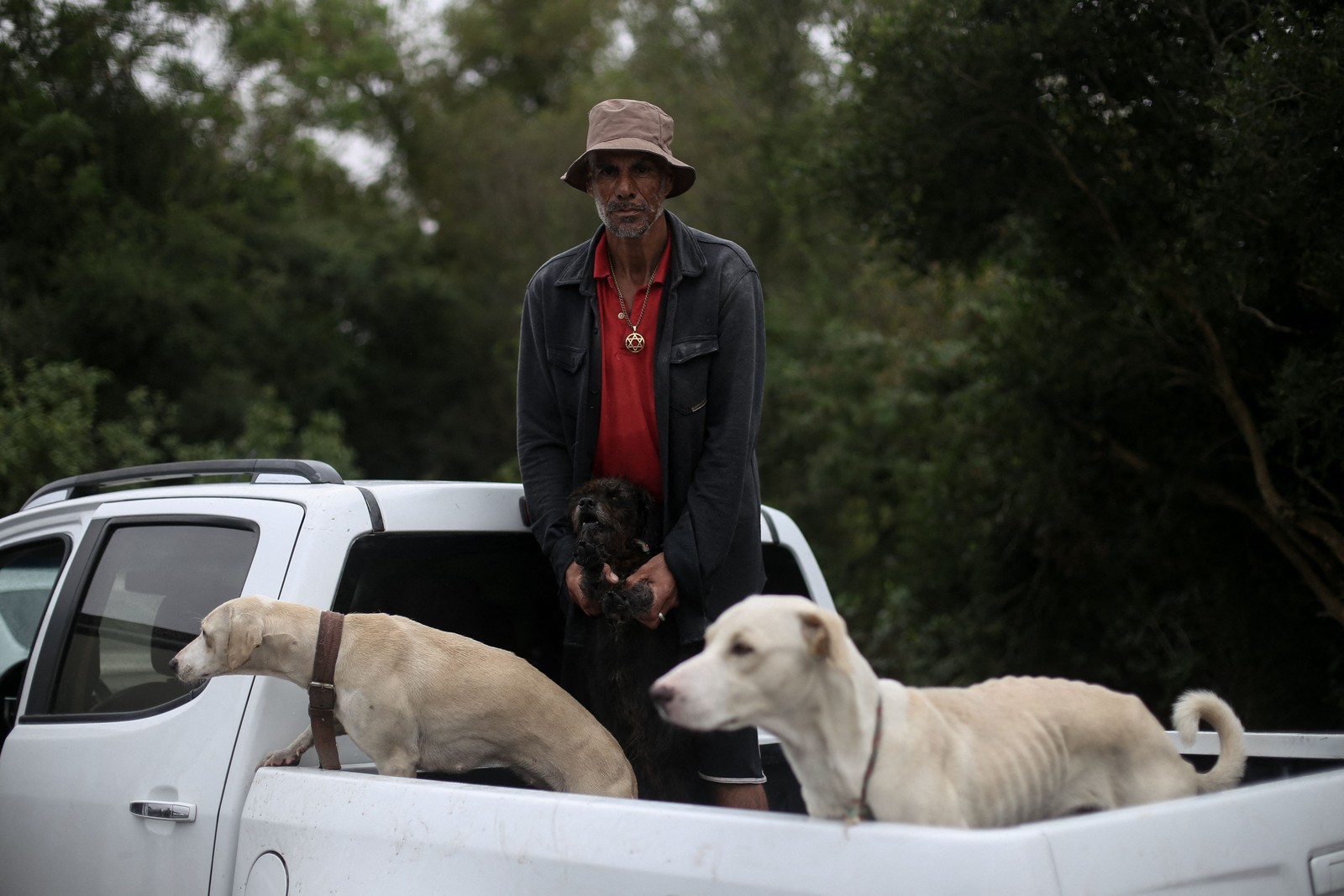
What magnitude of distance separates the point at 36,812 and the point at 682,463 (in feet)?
6.33

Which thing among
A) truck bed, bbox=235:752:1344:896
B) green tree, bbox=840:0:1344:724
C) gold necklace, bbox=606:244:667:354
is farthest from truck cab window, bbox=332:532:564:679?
green tree, bbox=840:0:1344:724

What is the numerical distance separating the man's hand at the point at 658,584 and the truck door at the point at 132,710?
2.86 feet

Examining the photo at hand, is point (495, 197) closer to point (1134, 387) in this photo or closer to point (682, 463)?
point (1134, 387)

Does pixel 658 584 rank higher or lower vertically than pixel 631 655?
higher

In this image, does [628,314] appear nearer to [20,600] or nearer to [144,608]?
[144,608]

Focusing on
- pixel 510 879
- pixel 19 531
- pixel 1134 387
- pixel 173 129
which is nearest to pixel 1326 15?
pixel 1134 387

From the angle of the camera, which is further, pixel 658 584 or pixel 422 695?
pixel 658 584

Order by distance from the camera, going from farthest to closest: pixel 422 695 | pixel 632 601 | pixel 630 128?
pixel 630 128 < pixel 632 601 < pixel 422 695

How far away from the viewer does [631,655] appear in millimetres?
3252

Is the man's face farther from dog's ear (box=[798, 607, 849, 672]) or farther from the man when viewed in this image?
dog's ear (box=[798, 607, 849, 672])

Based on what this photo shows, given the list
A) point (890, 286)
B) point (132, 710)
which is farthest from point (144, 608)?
point (890, 286)

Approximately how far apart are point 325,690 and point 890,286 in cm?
1262

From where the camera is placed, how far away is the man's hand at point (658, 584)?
10.2 feet

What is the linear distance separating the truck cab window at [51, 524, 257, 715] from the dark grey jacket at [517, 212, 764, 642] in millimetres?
818
